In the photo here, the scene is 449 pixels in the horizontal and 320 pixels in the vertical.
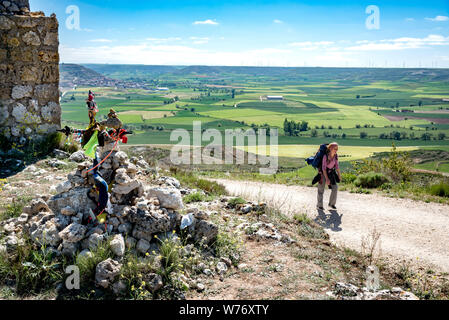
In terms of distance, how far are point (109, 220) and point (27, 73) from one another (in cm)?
793

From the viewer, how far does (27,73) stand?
36.5ft

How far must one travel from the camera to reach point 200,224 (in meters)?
6.62

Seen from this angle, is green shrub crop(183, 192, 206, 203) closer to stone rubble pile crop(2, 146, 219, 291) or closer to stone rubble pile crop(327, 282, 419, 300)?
stone rubble pile crop(2, 146, 219, 291)

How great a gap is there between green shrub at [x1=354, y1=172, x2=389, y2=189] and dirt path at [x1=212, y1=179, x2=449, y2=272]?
1.62m

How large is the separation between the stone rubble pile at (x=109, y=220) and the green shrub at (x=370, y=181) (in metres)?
9.40

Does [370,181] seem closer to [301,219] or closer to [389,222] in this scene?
[389,222]

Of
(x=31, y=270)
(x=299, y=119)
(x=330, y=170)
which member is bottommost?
(x=31, y=270)

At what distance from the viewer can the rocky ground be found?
520 cm

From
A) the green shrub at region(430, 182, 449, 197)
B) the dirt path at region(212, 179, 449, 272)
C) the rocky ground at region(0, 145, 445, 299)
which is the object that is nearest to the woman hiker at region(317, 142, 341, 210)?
the dirt path at region(212, 179, 449, 272)

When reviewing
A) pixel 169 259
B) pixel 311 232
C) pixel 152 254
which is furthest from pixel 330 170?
pixel 152 254

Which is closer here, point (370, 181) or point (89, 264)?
point (89, 264)

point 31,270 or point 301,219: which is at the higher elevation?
point 31,270

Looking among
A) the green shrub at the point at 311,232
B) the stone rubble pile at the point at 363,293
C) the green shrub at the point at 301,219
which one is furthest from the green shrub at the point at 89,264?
the green shrub at the point at 301,219
